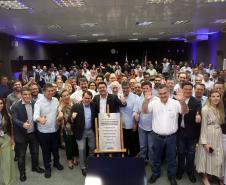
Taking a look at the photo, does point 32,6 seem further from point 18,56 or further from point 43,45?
point 43,45

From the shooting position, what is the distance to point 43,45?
20.1 metres

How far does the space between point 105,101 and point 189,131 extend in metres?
1.32

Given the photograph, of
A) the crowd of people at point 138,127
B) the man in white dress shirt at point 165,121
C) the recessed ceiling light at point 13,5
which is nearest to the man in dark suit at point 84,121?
the crowd of people at point 138,127

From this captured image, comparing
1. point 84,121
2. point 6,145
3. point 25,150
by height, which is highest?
point 84,121

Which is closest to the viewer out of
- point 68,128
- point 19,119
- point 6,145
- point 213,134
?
point 213,134

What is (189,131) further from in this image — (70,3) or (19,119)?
(70,3)

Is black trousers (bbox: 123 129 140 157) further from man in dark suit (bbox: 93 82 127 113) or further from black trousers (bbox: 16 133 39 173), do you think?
black trousers (bbox: 16 133 39 173)

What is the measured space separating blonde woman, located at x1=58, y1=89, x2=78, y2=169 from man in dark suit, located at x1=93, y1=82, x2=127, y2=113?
55 centimetres

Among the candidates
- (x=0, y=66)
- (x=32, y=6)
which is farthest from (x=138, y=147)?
(x=0, y=66)

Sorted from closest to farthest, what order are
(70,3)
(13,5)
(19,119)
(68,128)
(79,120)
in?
1. (19,119)
2. (79,120)
3. (68,128)
4. (70,3)
5. (13,5)

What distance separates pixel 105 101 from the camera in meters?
4.03

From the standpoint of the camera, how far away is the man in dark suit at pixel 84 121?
3945 millimetres

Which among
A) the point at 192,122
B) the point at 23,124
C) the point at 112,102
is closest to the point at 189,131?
the point at 192,122

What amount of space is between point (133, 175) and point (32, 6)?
5260 millimetres
